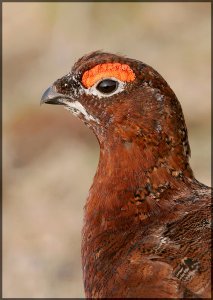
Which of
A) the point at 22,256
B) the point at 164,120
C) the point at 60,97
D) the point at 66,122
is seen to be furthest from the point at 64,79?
the point at 66,122

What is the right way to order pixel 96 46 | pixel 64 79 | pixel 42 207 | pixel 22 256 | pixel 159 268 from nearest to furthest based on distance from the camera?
pixel 159 268 < pixel 64 79 < pixel 22 256 < pixel 42 207 < pixel 96 46

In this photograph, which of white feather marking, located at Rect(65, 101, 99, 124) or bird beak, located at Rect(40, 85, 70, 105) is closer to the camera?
white feather marking, located at Rect(65, 101, 99, 124)

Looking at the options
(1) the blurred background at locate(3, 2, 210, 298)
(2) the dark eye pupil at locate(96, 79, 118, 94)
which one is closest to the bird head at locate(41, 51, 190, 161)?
Answer: (2) the dark eye pupil at locate(96, 79, 118, 94)

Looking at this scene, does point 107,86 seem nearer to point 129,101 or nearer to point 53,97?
point 129,101

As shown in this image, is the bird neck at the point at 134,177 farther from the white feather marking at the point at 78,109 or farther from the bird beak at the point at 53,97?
the bird beak at the point at 53,97

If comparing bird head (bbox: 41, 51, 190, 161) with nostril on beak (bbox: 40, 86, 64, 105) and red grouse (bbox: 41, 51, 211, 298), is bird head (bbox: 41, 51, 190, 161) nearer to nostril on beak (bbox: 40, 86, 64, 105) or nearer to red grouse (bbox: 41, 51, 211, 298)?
red grouse (bbox: 41, 51, 211, 298)

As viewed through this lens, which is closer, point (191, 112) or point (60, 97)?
point (60, 97)

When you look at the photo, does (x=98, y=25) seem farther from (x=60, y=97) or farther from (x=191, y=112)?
(x=60, y=97)

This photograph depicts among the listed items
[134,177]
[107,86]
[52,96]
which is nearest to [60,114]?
[52,96]
